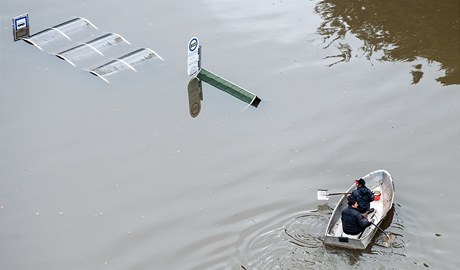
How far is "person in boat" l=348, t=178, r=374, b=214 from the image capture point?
16.6 m

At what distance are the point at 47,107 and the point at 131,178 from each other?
424 centimetres

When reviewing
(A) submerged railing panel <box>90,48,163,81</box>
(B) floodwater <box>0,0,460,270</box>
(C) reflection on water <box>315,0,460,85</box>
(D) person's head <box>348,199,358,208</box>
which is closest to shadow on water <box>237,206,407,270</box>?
(B) floodwater <box>0,0,460,270</box>

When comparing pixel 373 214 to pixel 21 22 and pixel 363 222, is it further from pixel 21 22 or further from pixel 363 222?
pixel 21 22

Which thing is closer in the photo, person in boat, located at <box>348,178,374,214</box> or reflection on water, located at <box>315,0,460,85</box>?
person in boat, located at <box>348,178,374,214</box>

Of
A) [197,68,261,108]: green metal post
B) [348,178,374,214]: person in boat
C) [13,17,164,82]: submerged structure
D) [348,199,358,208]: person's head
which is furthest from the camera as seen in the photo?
[13,17,164,82]: submerged structure

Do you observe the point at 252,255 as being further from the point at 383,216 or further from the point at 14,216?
the point at 14,216

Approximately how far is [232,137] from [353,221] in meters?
5.24

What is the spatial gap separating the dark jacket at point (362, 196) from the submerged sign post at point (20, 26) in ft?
44.6

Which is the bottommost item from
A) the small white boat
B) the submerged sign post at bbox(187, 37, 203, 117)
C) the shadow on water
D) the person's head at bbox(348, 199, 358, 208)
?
the shadow on water

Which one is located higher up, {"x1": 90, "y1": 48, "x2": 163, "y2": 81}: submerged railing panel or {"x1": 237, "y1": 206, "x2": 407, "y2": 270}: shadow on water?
{"x1": 90, "y1": 48, "x2": 163, "y2": 81}: submerged railing panel

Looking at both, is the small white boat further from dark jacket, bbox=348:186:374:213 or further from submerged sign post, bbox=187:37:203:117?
submerged sign post, bbox=187:37:203:117

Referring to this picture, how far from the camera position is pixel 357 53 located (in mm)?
23625

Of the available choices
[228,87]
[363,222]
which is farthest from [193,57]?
[363,222]

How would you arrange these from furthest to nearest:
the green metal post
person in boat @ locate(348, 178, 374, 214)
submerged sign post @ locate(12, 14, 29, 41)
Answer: submerged sign post @ locate(12, 14, 29, 41) → the green metal post → person in boat @ locate(348, 178, 374, 214)
